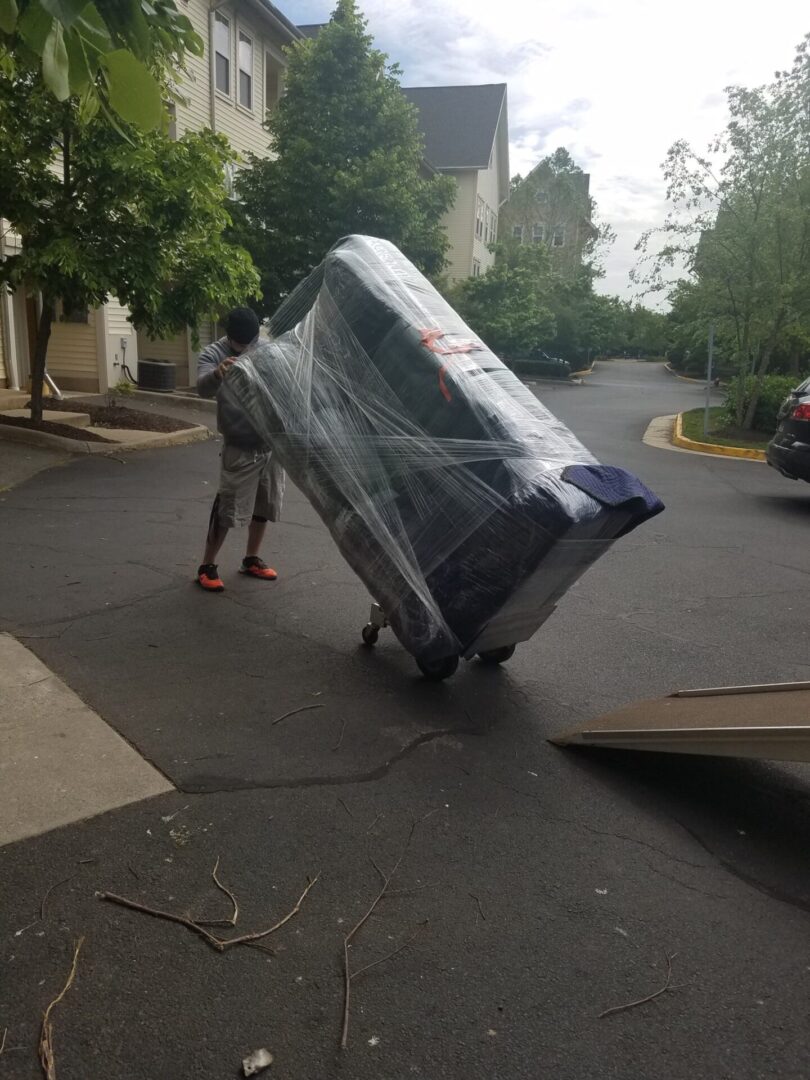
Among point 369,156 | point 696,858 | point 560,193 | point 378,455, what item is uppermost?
point 560,193

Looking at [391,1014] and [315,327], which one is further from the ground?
[315,327]

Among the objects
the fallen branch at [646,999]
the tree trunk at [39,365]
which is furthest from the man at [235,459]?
the tree trunk at [39,365]

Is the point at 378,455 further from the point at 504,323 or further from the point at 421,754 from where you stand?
the point at 504,323

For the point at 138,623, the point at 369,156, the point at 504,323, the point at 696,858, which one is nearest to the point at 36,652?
the point at 138,623

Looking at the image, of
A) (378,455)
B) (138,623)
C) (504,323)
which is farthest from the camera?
(504,323)

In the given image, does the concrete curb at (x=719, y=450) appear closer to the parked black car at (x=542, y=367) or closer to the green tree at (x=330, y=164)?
the green tree at (x=330, y=164)

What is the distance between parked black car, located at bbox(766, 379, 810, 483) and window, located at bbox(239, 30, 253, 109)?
16.7m

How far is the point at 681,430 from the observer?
1783cm

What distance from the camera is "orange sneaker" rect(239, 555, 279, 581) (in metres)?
5.66

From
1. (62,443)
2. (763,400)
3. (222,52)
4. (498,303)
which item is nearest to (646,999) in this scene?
(62,443)

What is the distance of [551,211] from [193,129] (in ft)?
146

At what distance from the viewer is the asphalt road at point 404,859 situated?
208 centimetres

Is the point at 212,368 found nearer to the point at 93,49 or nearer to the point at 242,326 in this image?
the point at 242,326

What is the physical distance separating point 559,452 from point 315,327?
4.78 feet
